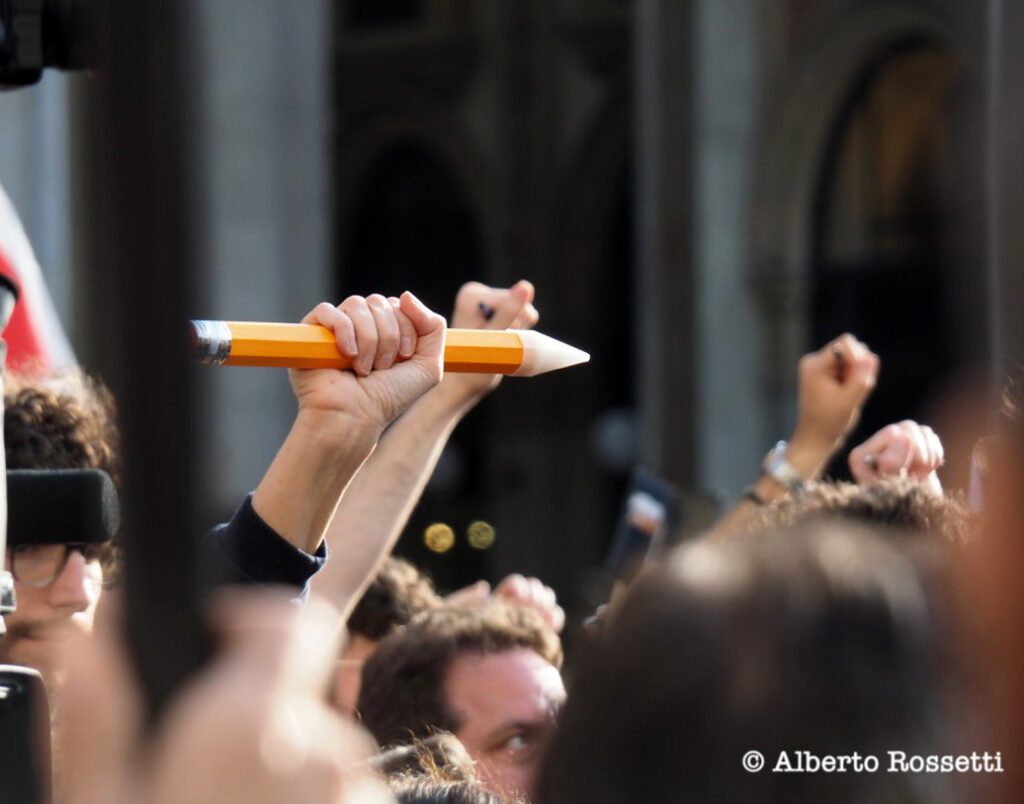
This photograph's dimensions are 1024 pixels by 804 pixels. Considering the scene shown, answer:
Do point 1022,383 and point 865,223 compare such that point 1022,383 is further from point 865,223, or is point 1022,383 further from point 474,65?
point 474,65

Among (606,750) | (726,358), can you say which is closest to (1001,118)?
(606,750)

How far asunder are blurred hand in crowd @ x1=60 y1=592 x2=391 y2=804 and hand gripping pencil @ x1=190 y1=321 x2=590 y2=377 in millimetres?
478

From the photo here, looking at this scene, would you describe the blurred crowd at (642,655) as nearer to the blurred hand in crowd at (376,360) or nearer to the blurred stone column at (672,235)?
the blurred hand in crowd at (376,360)

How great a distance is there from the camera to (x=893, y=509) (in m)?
1.62

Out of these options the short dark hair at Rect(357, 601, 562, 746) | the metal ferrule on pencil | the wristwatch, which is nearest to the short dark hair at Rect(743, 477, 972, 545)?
the metal ferrule on pencil

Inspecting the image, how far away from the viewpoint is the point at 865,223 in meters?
11.1

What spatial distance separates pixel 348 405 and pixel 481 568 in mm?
12479

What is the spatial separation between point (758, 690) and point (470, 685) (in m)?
1.52

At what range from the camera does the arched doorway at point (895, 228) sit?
35.0 ft

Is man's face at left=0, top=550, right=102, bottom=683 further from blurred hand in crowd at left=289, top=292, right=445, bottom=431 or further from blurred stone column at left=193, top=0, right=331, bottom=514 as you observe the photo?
blurred stone column at left=193, top=0, right=331, bottom=514

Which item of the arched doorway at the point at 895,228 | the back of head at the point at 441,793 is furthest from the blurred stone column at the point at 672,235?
the back of head at the point at 441,793

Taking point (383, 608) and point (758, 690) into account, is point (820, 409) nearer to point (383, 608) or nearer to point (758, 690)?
point (383, 608)

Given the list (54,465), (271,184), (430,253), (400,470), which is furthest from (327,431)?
(430,253)

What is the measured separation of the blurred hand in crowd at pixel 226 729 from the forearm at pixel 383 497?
1082 mm
